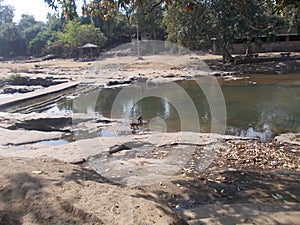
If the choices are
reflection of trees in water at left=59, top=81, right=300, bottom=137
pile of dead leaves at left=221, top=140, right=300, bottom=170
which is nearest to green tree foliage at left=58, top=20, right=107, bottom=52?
reflection of trees in water at left=59, top=81, right=300, bottom=137

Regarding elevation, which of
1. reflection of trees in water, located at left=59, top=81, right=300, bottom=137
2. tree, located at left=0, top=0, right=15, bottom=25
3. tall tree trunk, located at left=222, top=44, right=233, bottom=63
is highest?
tree, located at left=0, top=0, right=15, bottom=25

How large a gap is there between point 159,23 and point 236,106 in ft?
65.9

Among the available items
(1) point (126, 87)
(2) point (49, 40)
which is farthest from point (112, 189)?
(2) point (49, 40)

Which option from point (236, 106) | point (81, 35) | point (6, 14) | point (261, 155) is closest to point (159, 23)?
point (81, 35)

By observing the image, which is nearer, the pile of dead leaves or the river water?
the pile of dead leaves

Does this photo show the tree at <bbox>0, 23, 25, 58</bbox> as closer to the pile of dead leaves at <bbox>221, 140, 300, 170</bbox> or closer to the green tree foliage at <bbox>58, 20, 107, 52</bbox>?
the green tree foliage at <bbox>58, 20, 107, 52</bbox>

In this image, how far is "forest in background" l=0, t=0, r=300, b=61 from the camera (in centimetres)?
549

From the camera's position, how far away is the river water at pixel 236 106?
27.3ft

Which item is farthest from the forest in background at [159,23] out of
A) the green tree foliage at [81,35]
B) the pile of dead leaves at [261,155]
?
the pile of dead leaves at [261,155]

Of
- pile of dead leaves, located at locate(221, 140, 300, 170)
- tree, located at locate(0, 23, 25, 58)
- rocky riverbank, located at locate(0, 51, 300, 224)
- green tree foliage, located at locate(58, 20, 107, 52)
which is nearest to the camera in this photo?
rocky riverbank, located at locate(0, 51, 300, 224)

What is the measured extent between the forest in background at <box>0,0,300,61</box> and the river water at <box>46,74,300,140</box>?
116 inches

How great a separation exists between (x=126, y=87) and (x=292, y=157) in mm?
11360

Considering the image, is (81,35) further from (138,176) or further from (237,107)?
(138,176)

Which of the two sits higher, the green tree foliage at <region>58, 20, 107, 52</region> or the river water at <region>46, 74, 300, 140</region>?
the green tree foliage at <region>58, 20, 107, 52</region>
